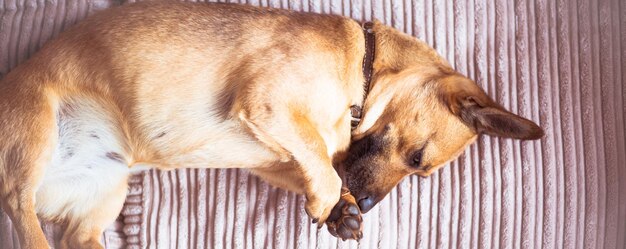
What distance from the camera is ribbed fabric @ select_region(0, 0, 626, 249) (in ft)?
10.9

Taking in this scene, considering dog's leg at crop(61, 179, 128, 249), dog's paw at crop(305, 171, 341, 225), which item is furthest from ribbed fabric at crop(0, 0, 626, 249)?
dog's paw at crop(305, 171, 341, 225)

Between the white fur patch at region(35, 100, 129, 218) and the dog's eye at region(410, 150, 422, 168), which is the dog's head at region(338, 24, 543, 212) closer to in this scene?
the dog's eye at region(410, 150, 422, 168)

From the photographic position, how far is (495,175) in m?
3.36

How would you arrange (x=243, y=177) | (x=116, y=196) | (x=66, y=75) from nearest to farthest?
(x=66, y=75), (x=116, y=196), (x=243, y=177)

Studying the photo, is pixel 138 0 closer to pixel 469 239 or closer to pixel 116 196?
pixel 116 196

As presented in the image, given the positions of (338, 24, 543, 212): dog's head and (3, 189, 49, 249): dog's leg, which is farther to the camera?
(338, 24, 543, 212): dog's head

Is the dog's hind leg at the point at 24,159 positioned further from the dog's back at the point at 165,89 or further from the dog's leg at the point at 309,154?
the dog's leg at the point at 309,154

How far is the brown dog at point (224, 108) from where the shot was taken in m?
2.65

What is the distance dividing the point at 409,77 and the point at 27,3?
1955 millimetres

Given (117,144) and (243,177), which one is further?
(243,177)

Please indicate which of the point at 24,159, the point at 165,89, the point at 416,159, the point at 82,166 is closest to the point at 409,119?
the point at 416,159

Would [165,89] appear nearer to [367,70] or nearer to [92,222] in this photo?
[92,222]

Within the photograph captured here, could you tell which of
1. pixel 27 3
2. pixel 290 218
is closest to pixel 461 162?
pixel 290 218

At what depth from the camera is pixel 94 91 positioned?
273 cm
